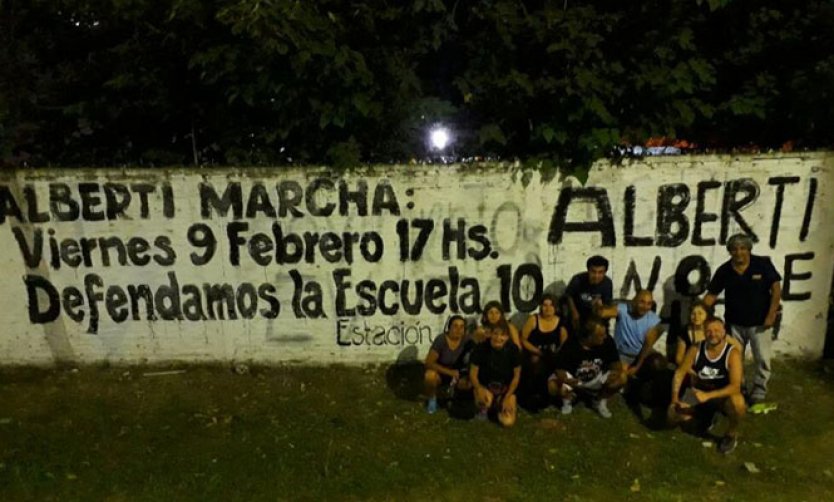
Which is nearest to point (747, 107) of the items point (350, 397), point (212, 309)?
point (350, 397)

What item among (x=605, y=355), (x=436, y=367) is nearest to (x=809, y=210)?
(x=605, y=355)

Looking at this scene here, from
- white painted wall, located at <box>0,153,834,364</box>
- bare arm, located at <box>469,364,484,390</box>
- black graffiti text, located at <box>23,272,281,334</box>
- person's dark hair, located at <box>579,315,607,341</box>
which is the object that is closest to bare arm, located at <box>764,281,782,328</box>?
white painted wall, located at <box>0,153,834,364</box>

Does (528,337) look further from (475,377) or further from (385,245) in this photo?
(385,245)

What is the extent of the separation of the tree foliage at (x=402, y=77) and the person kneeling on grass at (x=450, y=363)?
77.0 inches

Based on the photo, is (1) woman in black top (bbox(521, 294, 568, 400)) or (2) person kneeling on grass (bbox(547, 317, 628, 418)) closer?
(2) person kneeling on grass (bbox(547, 317, 628, 418))

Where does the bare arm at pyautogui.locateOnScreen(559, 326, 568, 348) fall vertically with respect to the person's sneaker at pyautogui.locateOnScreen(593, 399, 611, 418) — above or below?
above

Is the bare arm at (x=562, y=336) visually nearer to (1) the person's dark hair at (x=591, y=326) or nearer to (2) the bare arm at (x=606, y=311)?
(1) the person's dark hair at (x=591, y=326)

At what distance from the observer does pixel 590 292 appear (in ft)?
22.7

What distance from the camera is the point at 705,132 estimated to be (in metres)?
7.91

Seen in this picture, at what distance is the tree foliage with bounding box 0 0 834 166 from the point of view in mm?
6809

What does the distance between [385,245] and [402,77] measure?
65.3 inches

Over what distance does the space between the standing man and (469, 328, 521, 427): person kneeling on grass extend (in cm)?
86

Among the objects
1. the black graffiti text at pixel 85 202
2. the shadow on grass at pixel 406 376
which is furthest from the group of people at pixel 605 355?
the black graffiti text at pixel 85 202

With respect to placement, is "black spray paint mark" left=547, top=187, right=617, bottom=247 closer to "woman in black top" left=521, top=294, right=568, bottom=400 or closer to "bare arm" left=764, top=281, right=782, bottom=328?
"woman in black top" left=521, top=294, right=568, bottom=400
